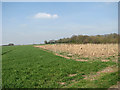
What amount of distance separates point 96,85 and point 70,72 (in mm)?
2303

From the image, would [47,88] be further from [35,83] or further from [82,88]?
[82,88]

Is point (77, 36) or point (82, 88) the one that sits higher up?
point (77, 36)

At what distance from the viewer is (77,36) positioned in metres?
59.2

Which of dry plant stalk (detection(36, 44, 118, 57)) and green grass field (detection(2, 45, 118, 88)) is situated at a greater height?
dry plant stalk (detection(36, 44, 118, 57))

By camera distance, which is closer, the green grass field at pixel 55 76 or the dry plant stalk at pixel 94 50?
the green grass field at pixel 55 76

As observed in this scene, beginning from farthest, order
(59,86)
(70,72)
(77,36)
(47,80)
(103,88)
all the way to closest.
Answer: (77,36) → (70,72) → (47,80) → (59,86) → (103,88)

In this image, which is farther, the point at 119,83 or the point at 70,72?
the point at 70,72

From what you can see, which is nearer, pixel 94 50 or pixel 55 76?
pixel 55 76

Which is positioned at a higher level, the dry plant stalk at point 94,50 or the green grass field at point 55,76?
the dry plant stalk at point 94,50

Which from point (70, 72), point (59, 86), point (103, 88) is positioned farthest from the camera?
point (70, 72)

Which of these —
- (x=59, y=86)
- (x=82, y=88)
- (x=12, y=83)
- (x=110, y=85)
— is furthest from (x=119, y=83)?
(x=12, y=83)

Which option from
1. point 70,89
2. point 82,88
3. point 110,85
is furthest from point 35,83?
point 110,85

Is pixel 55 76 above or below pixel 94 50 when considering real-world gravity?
below

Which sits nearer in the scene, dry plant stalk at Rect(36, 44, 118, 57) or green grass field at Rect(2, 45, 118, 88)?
green grass field at Rect(2, 45, 118, 88)
